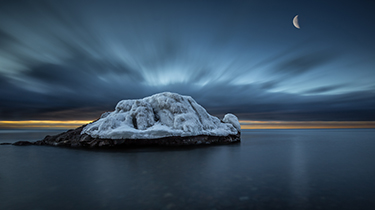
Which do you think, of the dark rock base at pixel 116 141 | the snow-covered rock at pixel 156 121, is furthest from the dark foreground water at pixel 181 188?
the dark rock base at pixel 116 141

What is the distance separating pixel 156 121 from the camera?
849 inches

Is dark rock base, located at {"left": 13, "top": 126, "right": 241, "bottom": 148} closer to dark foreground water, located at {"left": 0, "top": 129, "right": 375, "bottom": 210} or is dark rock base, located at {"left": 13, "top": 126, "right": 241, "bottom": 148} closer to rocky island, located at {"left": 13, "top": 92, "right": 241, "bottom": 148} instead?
rocky island, located at {"left": 13, "top": 92, "right": 241, "bottom": 148}

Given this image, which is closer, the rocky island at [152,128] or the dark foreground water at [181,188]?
the dark foreground water at [181,188]

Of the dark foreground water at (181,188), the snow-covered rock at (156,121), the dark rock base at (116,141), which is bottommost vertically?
the dark foreground water at (181,188)

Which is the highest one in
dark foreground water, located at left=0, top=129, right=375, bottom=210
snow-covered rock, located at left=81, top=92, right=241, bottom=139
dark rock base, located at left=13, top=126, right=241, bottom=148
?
snow-covered rock, located at left=81, top=92, right=241, bottom=139

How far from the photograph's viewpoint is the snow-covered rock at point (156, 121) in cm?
1855

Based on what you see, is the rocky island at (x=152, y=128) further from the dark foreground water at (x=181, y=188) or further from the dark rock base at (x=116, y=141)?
the dark foreground water at (x=181, y=188)

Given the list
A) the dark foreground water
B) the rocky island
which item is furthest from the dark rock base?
the dark foreground water

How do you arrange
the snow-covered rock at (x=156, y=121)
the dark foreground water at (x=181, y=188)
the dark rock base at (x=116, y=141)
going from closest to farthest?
the dark foreground water at (x=181, y=188) → the snow-covered rock at (x=156, y=121) → the dark rock base at (x=116, y=141)

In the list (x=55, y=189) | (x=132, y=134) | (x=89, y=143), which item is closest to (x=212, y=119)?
(x=132, y=134)

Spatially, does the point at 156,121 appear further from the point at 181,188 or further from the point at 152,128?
the point at 181,188

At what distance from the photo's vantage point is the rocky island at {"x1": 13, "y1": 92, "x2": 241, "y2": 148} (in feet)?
61.1

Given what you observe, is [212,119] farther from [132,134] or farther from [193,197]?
[193,197]

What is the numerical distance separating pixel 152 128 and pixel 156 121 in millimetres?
2530
